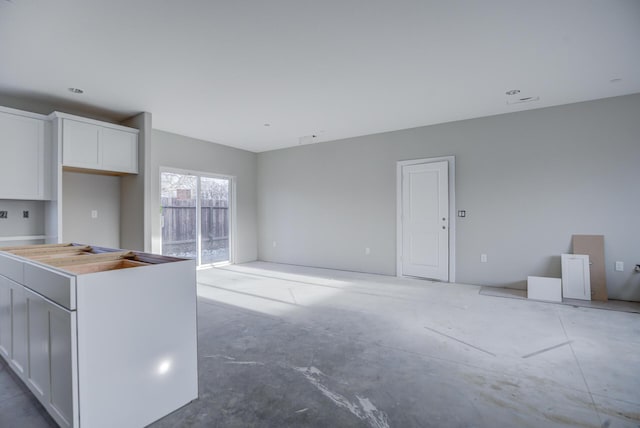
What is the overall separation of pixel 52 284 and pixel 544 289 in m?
5.02

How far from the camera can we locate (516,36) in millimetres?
2604

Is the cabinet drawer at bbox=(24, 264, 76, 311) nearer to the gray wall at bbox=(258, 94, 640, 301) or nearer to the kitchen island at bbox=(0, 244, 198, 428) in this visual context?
the kitchen island at bbox=(0, 244, 198, 428)

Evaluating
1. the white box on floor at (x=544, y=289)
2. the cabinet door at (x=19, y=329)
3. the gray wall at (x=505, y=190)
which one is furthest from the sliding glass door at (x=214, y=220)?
the white box on floor at (x=544, y=289)

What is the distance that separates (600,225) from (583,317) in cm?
145

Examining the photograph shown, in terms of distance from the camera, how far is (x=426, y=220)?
5.21m

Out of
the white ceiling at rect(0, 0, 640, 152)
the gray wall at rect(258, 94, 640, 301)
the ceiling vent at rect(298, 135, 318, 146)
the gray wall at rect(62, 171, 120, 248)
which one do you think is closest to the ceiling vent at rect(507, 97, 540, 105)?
the white ceiling at rect(0, 0, 640, 152)

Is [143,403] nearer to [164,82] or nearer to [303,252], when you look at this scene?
[164,82]

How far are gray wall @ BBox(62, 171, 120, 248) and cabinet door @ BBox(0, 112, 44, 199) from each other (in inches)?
21.8

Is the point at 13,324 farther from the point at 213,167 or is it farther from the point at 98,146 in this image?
the point at 213,167

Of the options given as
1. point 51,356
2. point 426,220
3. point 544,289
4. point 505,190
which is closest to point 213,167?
point 426,220

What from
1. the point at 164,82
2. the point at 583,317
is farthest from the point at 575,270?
the point at 164,82

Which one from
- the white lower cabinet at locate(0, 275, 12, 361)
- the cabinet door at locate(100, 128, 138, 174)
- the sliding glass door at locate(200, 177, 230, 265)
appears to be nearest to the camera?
the white lower cabinet at locate(0, 275, 12, 361)

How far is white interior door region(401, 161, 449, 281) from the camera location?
16.6 feet

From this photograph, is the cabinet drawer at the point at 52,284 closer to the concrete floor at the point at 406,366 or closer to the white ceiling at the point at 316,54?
the concrete floor at the point at 406,366
